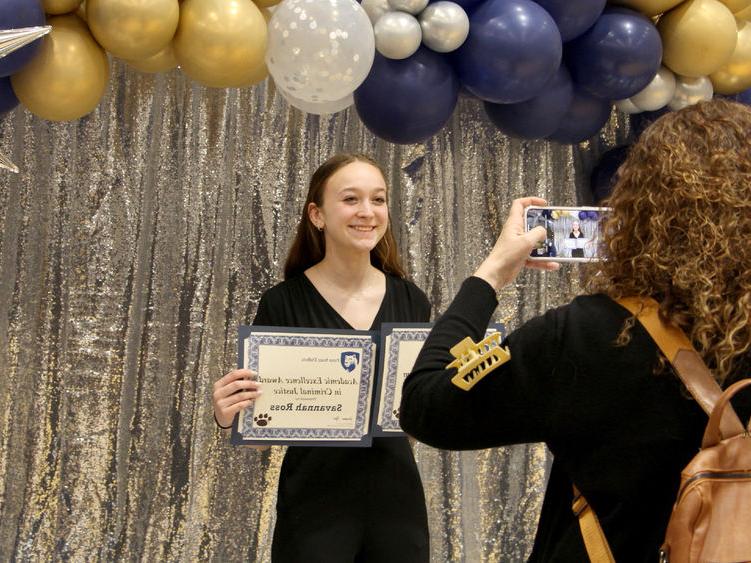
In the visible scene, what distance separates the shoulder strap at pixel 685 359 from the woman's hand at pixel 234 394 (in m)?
1.09

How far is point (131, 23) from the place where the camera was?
2016 mm

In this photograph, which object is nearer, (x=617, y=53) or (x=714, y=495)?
(x=714, y=495)

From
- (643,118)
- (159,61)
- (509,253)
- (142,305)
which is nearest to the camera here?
(509,253)

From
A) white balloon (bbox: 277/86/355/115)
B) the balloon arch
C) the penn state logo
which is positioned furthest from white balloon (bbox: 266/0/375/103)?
the penn state logo

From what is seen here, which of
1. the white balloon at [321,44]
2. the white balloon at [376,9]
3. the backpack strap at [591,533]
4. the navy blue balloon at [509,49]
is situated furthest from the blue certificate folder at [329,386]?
the backpack strap at [591,533]

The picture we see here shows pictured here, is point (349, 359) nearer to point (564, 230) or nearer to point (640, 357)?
point (564, 230)

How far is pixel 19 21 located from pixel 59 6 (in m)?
0.18

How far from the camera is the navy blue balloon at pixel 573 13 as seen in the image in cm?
246

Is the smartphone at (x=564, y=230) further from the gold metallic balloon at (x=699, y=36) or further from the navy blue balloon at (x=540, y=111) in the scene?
the gold metallic balloon at (x=699, y=36)

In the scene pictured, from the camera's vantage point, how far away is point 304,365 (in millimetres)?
2029

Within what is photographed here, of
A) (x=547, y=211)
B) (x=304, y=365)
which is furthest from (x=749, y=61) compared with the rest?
(x=304, y=365)

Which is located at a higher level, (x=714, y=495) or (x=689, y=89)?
(x=689, y=89)

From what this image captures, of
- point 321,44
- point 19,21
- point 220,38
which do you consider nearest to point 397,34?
point 321,44

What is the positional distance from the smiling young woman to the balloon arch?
0.27 metres
